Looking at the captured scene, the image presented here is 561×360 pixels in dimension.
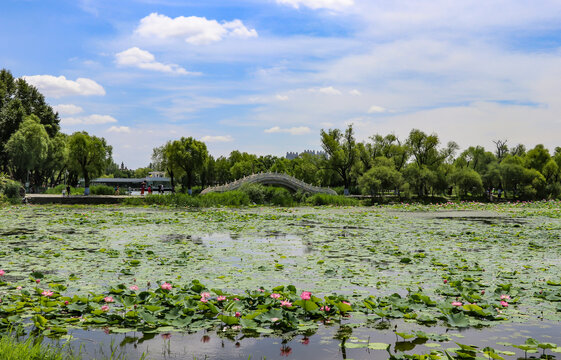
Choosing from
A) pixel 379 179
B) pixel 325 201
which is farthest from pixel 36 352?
pixel 379 179

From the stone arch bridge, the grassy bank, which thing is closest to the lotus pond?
the grassy bank

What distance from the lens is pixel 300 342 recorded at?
4.40 metres

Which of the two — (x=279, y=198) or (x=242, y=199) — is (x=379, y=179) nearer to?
(x=279, y=198)

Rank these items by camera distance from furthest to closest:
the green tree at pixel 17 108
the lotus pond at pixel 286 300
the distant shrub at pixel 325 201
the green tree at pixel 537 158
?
the green tree at pixel 537 158, the green tree at pixel 17 108, the distant shrub at pixel 325 201, the lotus pond at pixel 286 300

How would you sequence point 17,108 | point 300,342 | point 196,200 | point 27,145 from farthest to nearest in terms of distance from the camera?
point 17,108, point 27,145, point 196,200, point 300,342

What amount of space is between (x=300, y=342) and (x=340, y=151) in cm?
5341

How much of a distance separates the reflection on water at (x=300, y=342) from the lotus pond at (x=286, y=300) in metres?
0.01

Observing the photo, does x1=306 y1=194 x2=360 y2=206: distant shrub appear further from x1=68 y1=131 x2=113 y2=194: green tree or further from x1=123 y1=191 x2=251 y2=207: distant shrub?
x1=68 y1=131 x2=113 y2=194: green tree

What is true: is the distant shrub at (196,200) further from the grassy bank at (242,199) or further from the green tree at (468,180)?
→ the green tree at (468,180)

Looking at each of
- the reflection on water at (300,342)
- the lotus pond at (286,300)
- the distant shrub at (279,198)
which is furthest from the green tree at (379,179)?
the reflection on water at (300,342)

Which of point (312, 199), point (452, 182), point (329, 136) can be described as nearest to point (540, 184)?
point (452, 182)

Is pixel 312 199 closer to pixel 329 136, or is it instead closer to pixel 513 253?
pixel 329 136

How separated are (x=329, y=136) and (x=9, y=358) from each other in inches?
2183

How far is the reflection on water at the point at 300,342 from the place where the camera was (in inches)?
160
